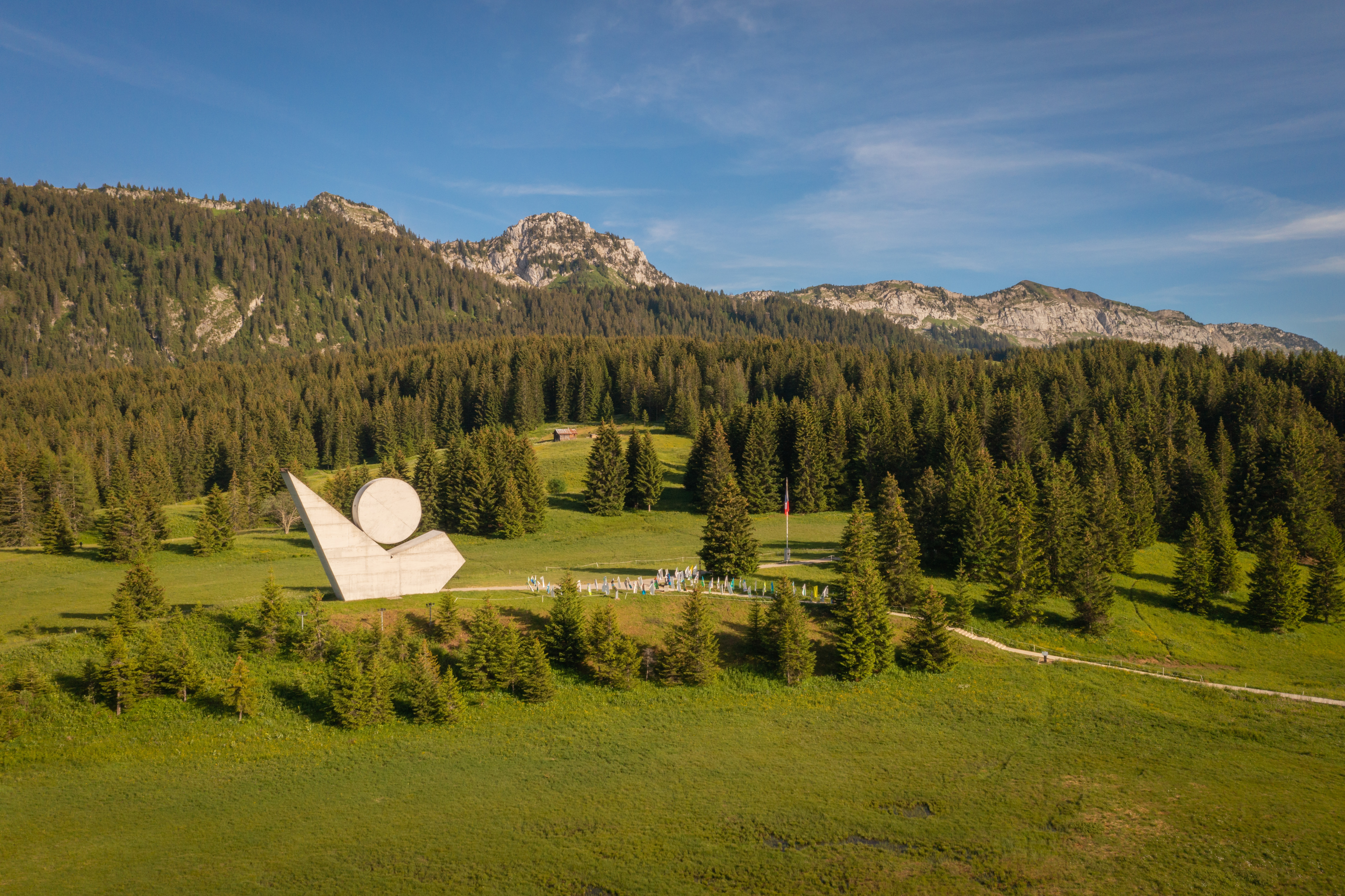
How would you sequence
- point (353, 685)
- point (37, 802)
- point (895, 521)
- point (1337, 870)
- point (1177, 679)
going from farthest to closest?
point (895, 521)
point (1177, 679)
point (353, 685)
point (37, 802)
point (1337, 870)

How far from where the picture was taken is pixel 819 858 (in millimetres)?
24406

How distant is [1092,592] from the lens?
49.9 meters

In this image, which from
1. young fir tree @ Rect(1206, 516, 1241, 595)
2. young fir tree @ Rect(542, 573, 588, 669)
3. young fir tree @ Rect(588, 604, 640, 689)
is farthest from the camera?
young fir tree @ Rect(1206, 516, 1241, 595)

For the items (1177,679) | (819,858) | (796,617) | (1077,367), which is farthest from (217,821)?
(1077,367)

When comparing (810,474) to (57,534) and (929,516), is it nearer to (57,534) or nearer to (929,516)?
(929,516)

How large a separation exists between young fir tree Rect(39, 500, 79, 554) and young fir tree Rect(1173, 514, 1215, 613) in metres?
94.1

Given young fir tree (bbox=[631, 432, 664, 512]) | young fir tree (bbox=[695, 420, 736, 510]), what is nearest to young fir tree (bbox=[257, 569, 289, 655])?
young fir tree (bbox=[695, 420, 736, 510])

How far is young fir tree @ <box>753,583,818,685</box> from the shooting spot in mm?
40219

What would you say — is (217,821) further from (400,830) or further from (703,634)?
(703,634)

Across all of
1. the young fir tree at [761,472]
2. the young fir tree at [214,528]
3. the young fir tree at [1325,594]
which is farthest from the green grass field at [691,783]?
the young fir tree at [761,472]

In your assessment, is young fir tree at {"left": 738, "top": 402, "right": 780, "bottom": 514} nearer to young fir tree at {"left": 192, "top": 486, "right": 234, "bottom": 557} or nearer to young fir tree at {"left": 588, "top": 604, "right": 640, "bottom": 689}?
young fir tree at {"left": 588, "top": 604, "right": 640, "bottom": 689}

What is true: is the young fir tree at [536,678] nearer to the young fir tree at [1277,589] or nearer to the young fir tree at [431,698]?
the young fir tree at [431,698]

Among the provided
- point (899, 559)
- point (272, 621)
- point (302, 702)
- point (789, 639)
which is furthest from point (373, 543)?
point (899, 559)

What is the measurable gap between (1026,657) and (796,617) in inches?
639
